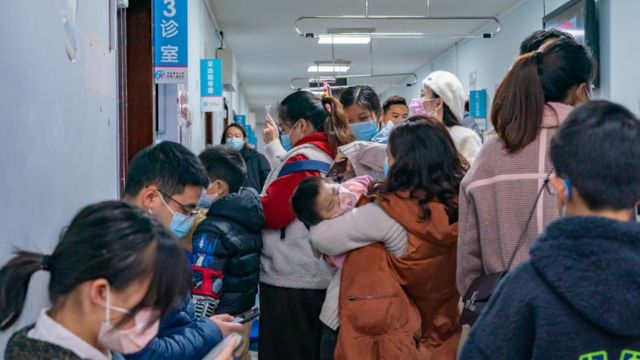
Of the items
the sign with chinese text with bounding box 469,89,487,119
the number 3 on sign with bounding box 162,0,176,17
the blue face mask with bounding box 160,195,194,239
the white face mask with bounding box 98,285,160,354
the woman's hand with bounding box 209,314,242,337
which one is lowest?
the woman's hand with bounding box 209,314,242,337

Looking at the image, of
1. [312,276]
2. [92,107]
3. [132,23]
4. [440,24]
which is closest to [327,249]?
[312,276]

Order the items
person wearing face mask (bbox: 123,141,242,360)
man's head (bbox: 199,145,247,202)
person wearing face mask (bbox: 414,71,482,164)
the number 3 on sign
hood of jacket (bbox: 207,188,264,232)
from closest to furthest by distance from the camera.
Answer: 1. person wearing face mask (bbox: 123,141,242,360)
2. hood of jacket (bbox: 207,188,264,232)
3. man's head (bbox: 199,145,247,202)
4. person wearing face mask (bbox: 414,71,482,164)
5. the number 3 on sign

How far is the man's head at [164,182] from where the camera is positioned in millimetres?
1958

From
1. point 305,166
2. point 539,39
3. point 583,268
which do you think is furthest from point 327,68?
point 583,268

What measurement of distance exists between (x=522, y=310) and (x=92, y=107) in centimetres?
182

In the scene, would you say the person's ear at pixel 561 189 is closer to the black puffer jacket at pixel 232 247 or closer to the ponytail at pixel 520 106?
the ponytail at pixel 520 106

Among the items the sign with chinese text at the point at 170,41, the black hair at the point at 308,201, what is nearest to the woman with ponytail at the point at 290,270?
the black hair at the point at 308,201

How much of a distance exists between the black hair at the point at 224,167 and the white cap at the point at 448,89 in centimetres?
96

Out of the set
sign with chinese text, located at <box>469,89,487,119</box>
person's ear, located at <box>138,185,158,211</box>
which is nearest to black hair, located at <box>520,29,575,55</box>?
person's ear, located at <box>138,185,158,211</box>

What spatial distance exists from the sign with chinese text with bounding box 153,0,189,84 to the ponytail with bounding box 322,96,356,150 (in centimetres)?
159

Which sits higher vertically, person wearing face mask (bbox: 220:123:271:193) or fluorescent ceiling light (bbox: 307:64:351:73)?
fluorescent ceiling light (bbox: 307:64:351:73)

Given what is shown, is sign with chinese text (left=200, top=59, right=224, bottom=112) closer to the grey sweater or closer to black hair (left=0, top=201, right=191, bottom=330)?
the grey sweater

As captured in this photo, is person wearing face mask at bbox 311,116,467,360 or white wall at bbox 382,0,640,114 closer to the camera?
person wearing face mask at bbox 311,116,467,360

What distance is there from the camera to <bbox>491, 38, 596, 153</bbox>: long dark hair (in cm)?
189
